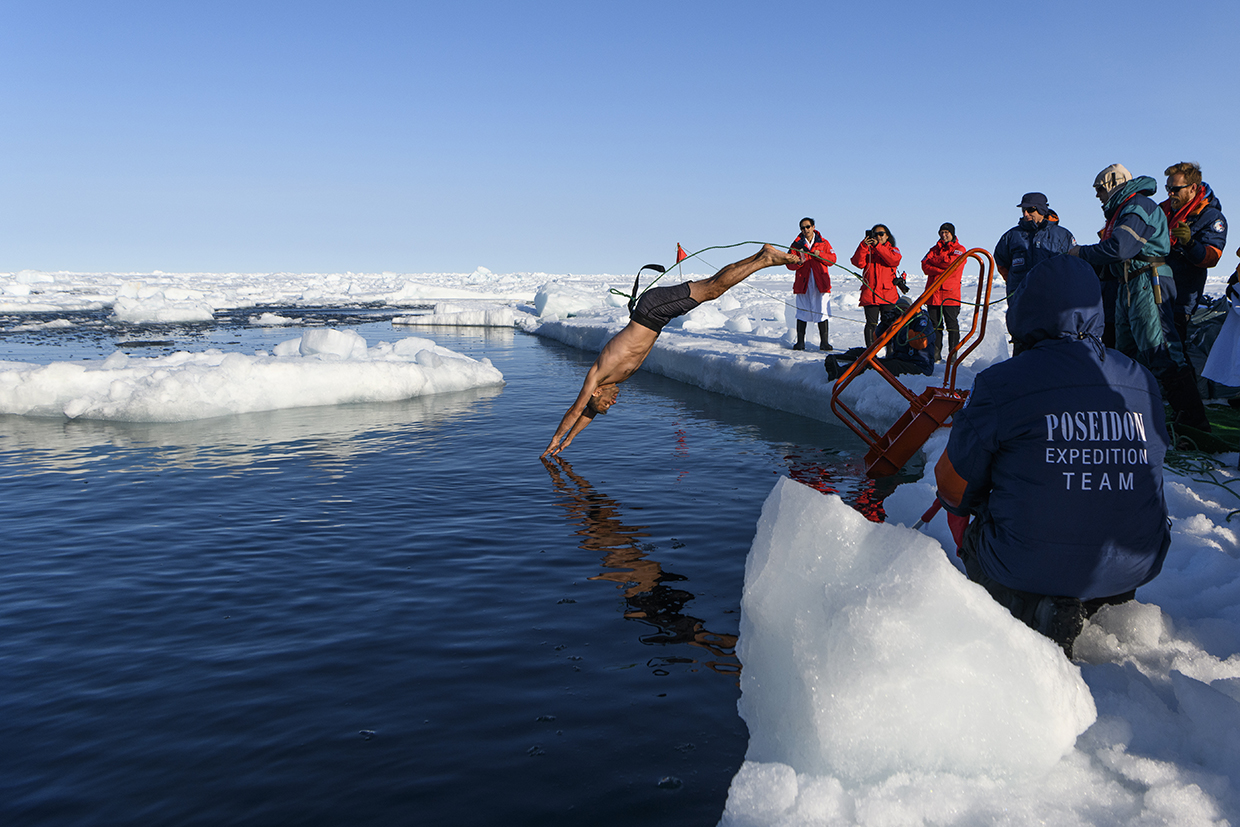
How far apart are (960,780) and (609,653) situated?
2.16m

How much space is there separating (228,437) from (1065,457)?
1116 centimetres

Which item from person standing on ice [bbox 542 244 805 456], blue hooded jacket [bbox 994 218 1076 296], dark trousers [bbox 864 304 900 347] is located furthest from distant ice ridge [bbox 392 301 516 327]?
blue hooded jacket [bbox 994 218 1076 296]

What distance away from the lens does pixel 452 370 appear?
1582cm

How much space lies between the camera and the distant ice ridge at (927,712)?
2.40 m

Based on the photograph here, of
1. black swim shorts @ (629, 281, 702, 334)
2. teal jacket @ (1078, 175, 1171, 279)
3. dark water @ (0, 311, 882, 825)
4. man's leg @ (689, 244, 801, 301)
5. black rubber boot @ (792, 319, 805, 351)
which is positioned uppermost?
teal jacket @ (1078, 175, 1171, 279)

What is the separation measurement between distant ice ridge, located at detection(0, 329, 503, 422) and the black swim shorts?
7678 mm

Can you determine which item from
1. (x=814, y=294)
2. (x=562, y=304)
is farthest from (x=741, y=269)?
(x=562, y=304)

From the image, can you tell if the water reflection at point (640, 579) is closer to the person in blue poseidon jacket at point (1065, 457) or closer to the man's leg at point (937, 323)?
the person in blue poseidon jacket at point (1065, 457)

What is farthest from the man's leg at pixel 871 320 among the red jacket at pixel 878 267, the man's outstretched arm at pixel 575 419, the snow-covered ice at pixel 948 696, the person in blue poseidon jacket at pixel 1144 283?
the snow-covered ice at pixel 948 696

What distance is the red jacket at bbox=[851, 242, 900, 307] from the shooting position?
11.7 m

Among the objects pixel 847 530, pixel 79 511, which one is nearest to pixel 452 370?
pixel 79 511

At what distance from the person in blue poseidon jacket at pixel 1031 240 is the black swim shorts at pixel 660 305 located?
3161 mm

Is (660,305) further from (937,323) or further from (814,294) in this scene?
(814,294)

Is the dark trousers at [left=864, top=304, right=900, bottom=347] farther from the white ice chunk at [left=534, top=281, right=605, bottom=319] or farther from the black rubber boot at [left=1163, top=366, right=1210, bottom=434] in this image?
the white ice chunk at [left=534, top=281, right=605, bottom=319]
